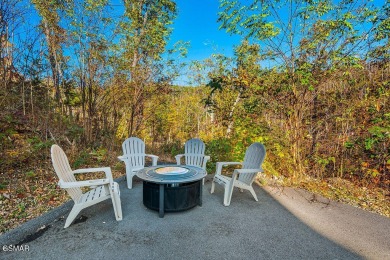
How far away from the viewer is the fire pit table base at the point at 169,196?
2.68m

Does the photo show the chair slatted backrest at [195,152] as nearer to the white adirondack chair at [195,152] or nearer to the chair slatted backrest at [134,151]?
the white adirondack chair at [195,152]

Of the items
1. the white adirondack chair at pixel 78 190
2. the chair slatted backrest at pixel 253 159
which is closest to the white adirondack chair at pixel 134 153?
the white adirondack chair at pixel 78 190

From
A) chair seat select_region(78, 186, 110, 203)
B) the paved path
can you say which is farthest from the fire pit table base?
chair seat select_region(78, 186, 110, 203)

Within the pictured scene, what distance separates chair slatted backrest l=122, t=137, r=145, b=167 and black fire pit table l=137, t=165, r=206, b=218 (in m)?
1.14

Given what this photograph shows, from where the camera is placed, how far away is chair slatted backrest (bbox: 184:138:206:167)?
416cm

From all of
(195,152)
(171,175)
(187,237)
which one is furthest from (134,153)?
(187,237)

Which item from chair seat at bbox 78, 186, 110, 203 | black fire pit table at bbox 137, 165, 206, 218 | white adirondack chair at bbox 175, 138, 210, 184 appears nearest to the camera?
chair seat at bbox 78, 186, 110, 203

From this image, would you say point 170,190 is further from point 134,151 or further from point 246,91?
point 246,91

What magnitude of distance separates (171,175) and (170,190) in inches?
9.4

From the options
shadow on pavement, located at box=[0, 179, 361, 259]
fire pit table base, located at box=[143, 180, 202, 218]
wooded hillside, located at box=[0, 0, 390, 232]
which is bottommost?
shadow on pavement, located at box=[0, 179, 361, 259]

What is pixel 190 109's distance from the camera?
868cm

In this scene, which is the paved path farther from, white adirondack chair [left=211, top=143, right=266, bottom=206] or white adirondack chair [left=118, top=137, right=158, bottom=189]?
white adirondack chair [left=118, top=137, right=158, bottom=189]

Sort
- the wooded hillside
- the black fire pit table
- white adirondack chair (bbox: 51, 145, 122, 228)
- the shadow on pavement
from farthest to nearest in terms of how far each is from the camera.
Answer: the wooded hillside → the black fire pit table → white adirondack chair (bbox: 51, 145, 122, 228) → the shadow on pavement

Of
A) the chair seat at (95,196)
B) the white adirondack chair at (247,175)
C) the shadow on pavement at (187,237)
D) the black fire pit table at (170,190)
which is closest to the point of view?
the shadow on pavement at (187,237)
